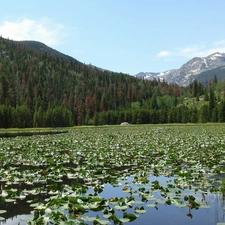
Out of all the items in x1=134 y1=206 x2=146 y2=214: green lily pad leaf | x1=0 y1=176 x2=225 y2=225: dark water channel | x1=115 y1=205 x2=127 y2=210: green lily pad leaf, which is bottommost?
x1=0 y1=176 x2=225 y2=225: dark water channel

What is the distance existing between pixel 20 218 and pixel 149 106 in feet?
599

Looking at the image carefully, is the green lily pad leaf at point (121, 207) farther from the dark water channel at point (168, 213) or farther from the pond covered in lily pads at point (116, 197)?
the dark water channel at point (168, 213)

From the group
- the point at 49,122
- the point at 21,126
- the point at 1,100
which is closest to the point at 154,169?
the point at 21,126

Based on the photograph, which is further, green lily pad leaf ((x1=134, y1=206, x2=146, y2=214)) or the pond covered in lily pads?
green lily pad leaf ((x1=134, y1=206, x2=146, y2=214))

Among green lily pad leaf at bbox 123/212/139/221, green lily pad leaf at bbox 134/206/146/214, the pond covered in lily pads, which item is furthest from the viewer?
green lily pad leaf at bbox 134/206/146/214

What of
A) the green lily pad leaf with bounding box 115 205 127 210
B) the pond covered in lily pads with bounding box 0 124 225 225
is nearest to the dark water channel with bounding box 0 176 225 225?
the pond covered in lily pads with bounding box 0 124 225 225

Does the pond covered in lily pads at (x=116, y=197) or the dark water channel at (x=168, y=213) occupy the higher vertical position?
the pond covered in lily pads at (x=116, y=197)

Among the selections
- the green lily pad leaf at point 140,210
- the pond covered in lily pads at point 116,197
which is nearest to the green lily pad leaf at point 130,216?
the pond covered in lily pads at point 116,197

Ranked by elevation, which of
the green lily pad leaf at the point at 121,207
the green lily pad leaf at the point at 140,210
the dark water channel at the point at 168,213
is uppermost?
the green lily pad leaf at the point at 121,207

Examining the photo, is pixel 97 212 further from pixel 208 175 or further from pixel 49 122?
pixel 49 122

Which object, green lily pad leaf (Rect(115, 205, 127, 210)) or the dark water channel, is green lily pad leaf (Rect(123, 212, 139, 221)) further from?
green lily pad leaf (Rect(115, 205, 127, 210))

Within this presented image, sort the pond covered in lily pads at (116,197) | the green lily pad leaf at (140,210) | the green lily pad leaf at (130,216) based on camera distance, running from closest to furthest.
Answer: the green lily pad leaf at (130,216) < the pond covered in lily pads at (116,197) < the green lily pad leaf at (140,210)

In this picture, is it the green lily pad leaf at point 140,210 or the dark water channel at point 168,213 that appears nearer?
the dark water channel at point 168,213

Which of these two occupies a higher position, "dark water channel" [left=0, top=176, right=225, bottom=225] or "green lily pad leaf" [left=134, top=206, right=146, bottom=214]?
"green lily pad leaf" [left=134, top=206, right=146, bottom=214]
